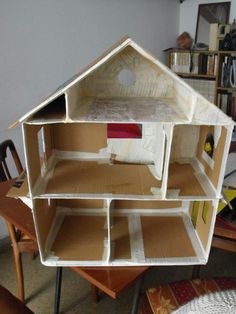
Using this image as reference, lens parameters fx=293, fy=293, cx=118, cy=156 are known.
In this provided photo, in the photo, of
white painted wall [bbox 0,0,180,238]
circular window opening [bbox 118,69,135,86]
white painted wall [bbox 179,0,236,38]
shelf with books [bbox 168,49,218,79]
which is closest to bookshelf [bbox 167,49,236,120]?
shelf with books [bbox 168,49,218,79]

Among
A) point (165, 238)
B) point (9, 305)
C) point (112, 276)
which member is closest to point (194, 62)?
point (165, 238)

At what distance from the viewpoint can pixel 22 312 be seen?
30.6 inches

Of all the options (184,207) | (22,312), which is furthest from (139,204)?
(22,312)

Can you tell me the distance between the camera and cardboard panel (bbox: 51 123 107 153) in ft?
3.69

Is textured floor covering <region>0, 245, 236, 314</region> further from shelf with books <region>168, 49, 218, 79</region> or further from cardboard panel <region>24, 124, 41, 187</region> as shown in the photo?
shelf with books <region>168, 49, 218, 79</region>

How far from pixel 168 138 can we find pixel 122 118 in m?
0.16

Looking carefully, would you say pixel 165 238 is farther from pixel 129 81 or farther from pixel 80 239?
pixel 129 81

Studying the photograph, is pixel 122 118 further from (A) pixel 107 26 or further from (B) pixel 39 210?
(A) pixel 107 26

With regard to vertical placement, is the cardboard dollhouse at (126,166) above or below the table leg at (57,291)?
above

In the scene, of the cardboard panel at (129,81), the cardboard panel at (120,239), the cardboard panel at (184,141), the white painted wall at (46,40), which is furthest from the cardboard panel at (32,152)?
the white painted wall at (46,40)

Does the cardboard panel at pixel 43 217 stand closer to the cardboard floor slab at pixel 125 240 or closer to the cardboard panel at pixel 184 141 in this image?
the cardboard floor slab at pixel 125 240

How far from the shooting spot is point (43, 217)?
104cm

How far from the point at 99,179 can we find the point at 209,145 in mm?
408

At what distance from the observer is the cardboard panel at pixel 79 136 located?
44.3 inches
